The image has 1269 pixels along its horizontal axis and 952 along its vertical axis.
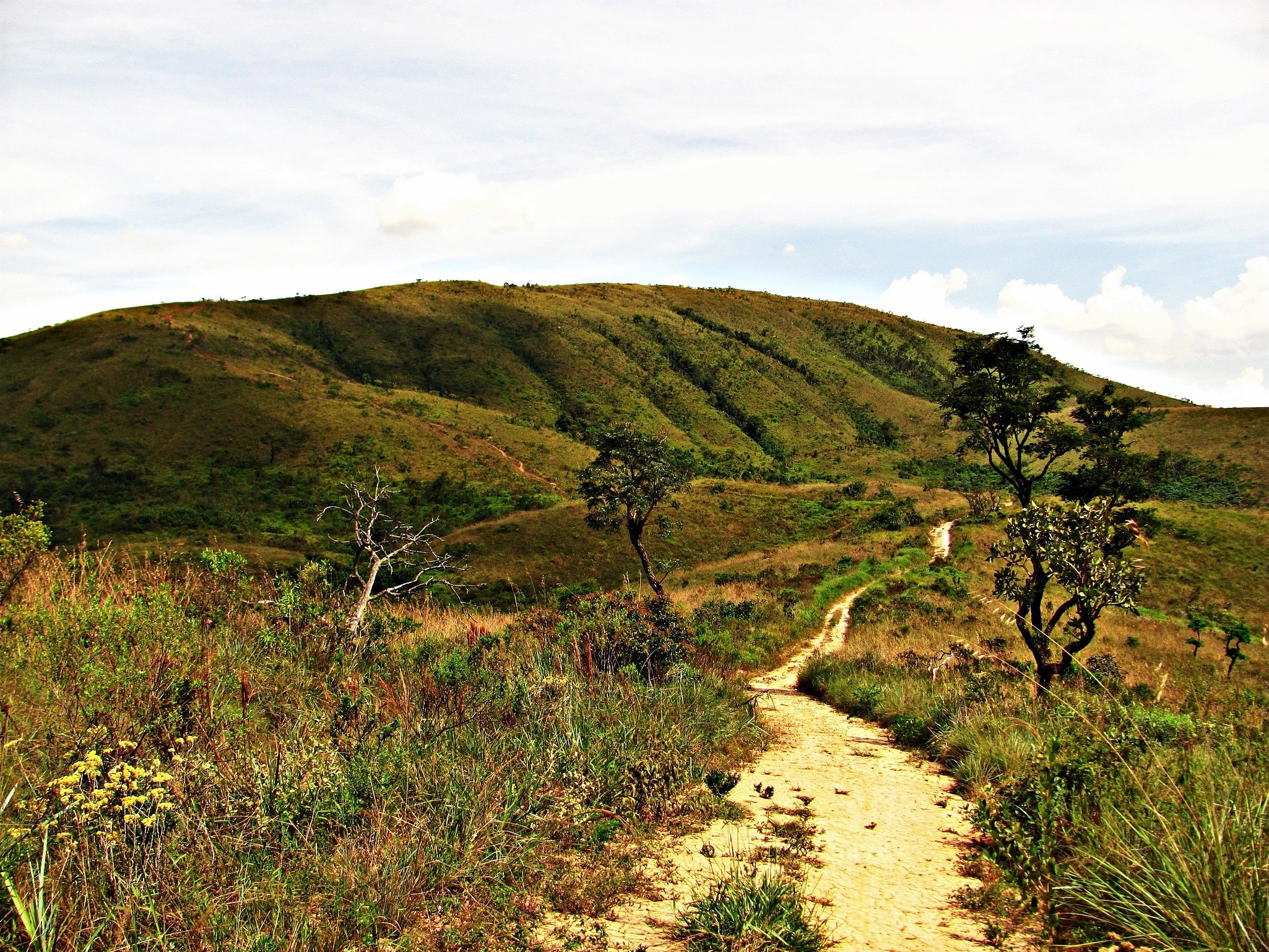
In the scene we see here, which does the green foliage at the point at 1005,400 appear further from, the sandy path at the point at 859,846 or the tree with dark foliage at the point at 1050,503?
the sandy path at the point at 859,846

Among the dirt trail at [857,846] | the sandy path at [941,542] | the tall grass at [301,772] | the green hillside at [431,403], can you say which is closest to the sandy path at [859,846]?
the dirt trail at [857,846]

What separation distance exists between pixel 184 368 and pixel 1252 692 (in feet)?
269

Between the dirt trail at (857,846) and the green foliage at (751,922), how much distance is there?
0.41ft

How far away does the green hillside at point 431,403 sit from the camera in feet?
191

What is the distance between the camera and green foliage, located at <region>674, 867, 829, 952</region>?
12.2ft

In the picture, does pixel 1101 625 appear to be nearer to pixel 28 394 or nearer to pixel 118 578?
pixel 118 578

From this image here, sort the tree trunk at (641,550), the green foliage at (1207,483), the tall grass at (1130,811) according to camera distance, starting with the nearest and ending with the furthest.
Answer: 1. the tall grass at (1130,811)
2. the tree trunk at (641,550)
3. the green foliage at (1207,483)

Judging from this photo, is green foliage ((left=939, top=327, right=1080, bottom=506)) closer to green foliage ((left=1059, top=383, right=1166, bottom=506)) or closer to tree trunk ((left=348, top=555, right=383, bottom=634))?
green foliage ((left=1059, top=383, right=1166, bottom=506))

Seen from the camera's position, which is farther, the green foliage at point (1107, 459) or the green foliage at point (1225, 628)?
the green foliage at point (1107, 459)

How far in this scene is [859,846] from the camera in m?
5.46

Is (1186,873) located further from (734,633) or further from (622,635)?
(734,633)

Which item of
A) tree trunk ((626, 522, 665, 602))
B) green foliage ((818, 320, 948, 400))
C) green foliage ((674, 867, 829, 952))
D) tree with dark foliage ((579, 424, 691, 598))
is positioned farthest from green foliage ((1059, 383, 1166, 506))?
green foliage ((818, 320, 948, 400))

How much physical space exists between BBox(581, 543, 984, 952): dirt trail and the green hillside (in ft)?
134

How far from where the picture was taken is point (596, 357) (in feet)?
338
